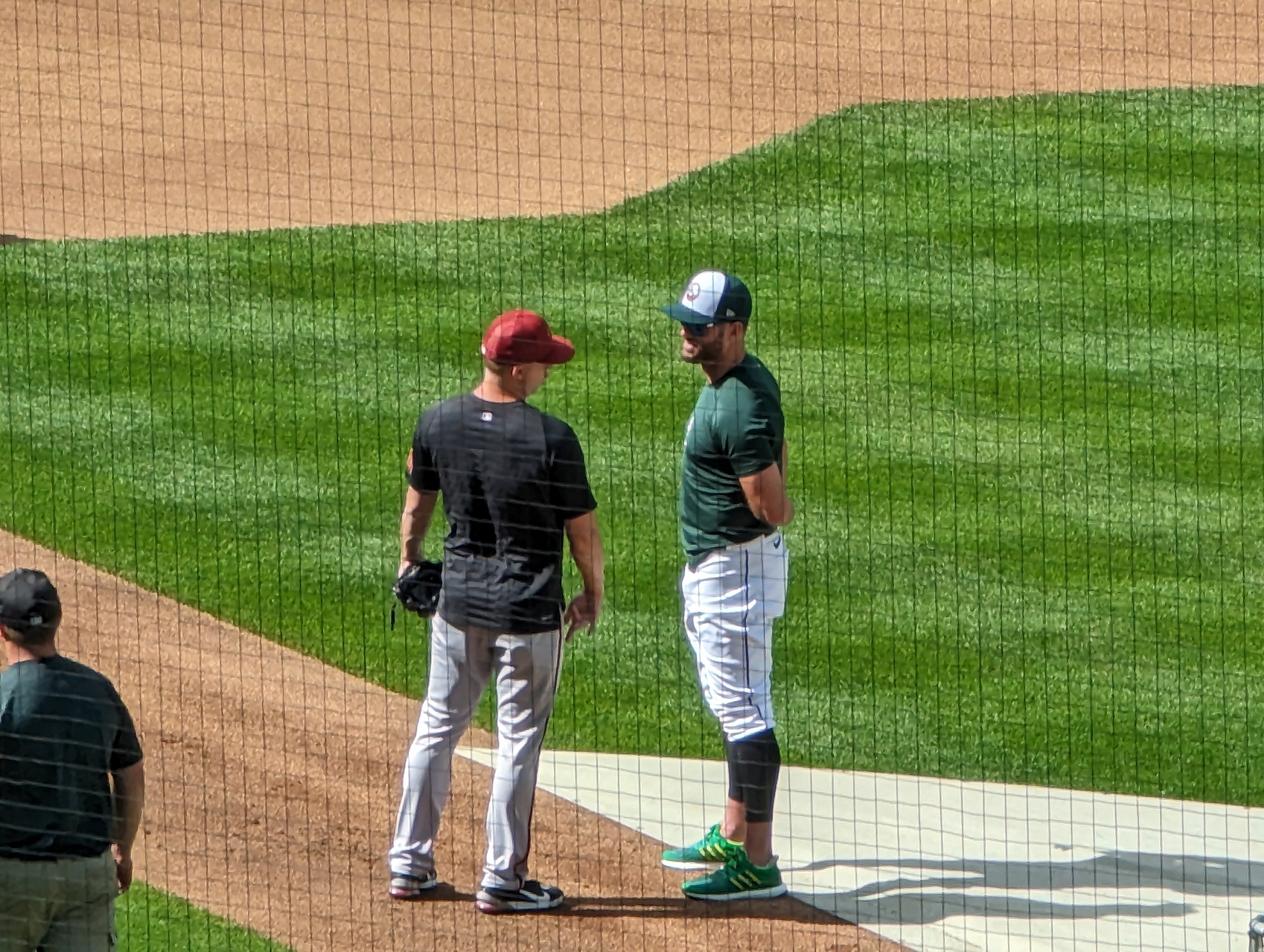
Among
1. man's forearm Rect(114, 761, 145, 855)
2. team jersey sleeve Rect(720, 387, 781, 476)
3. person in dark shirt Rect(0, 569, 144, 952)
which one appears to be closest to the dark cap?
person in dark shirt Rect(0, 569, 144, 952)

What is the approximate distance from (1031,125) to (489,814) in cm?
1044

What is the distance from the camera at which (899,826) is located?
25.1ft

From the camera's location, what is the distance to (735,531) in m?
6.60

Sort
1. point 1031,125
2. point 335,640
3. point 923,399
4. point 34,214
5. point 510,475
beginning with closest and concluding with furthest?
point 510,475 → point 335,640 → point 923,399 → point 34,214 → point 1031,125

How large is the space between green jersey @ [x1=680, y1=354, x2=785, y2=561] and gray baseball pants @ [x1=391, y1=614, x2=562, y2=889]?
0.54m

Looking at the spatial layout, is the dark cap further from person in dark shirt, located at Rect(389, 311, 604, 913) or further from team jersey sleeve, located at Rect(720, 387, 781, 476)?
team jersey sleeve, located at Rect(720, 387, 781, 476)

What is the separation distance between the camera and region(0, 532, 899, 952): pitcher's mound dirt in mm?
6621

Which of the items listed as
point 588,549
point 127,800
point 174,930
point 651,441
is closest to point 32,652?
point 127,800

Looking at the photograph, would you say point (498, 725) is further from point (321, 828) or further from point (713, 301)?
point (713, 301)

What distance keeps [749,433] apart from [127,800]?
2027mm

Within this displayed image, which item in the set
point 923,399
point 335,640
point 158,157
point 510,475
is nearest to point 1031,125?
point 923,399

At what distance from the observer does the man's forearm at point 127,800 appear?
17.8 feet

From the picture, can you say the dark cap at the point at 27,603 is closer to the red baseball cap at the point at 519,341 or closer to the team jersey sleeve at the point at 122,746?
the team jersey sleeve at the point at 122,746

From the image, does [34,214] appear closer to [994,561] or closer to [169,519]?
[169,519]
